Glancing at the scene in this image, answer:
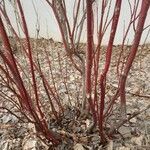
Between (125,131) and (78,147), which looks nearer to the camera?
(78,147)

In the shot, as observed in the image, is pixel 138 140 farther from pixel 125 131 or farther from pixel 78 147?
pixel 78 147

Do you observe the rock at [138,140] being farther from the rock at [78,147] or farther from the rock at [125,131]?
the rock at [78,147]

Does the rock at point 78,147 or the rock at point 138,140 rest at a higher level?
the rock at point 138,140

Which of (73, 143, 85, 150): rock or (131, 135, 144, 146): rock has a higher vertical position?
(131, 135, 144, 146): rock

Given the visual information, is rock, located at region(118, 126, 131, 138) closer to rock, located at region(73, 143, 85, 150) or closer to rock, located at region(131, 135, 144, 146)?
rock, located at region(131, 135, 144, 146)

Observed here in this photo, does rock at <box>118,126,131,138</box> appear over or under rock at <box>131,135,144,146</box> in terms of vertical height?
over

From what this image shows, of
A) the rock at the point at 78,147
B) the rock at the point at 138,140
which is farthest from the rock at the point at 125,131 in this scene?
the rock at the point at 78,147

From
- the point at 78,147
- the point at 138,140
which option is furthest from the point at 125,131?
the point at 78,147

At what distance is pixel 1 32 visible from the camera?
3.77 feet

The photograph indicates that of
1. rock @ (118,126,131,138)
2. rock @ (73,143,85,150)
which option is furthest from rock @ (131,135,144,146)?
rock @ (73,143,85,150)

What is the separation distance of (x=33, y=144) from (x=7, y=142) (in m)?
0.16

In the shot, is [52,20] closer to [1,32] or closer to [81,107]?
[81,107]

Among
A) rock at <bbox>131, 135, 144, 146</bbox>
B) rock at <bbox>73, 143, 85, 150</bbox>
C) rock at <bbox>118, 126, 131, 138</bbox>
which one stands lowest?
rock at <bbox>73, 143, 85, 150</bbox>

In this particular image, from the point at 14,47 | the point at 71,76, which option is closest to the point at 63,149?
the point at 71,76
